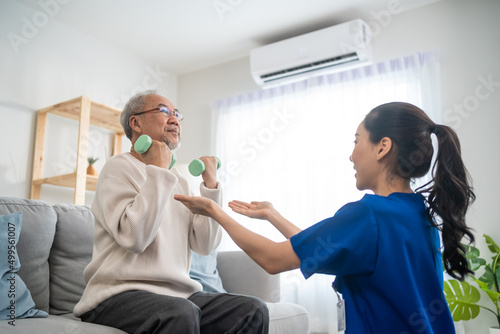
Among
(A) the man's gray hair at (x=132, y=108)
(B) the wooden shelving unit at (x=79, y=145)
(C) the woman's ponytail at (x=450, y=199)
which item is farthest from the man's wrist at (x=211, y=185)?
(B) the wooden shelving unit at (x=79, y=145)

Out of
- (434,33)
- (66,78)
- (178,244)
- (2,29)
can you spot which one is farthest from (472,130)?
(2,29)

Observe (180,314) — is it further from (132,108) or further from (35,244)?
(132,108)

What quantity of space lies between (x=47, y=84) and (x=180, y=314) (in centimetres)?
289

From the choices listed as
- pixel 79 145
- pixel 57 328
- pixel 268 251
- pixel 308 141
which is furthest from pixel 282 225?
pixel 308 141

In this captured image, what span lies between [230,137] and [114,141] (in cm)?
106

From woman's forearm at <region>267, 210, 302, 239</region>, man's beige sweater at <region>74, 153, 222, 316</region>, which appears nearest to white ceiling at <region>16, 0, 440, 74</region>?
man's beige sweater at <region>74, 153, 222, 316</region>

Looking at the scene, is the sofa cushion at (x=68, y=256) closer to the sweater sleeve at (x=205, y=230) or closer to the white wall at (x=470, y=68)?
the sweater sleeve at (x=205, y=230)

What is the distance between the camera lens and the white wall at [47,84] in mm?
3246

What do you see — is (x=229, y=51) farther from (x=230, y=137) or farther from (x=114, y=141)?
(x=114, y=141)

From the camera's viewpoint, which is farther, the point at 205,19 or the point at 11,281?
the point at 205,19

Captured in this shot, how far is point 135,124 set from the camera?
5.91 ft

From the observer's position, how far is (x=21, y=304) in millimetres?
1468

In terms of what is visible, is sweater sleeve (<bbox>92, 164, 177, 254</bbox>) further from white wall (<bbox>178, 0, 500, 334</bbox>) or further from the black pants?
white wall (<bbox>178, 0, 500, 334</bbox>)

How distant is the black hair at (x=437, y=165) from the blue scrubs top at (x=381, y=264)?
9cm
